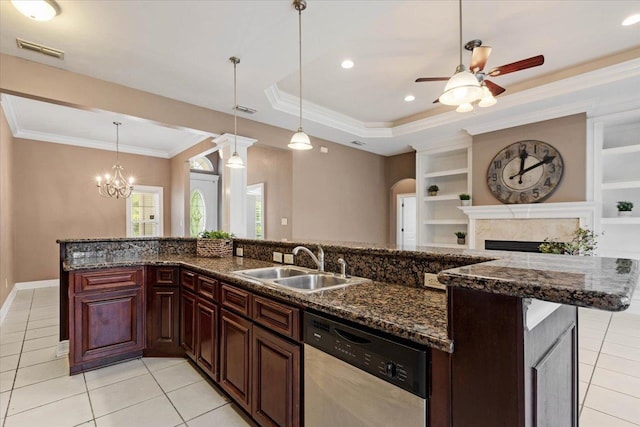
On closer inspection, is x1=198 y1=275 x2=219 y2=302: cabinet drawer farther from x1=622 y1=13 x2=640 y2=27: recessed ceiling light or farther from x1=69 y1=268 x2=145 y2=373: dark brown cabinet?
x1=622 y1=13 x2=640 y2=27: recessed ceiling light

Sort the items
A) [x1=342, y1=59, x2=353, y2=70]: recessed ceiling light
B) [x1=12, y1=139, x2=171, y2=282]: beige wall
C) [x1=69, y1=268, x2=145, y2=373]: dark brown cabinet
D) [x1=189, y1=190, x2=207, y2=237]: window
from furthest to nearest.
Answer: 1. [x1=189, y1=190, x2=207, y2=237]: window
2. [x1=12, y1=139, x2=171, y2=282]: beige wall
3. [x1=342, y1=59, x2=353, y2=70]: recessed ceiling light
4. [x1=69, y1=268, x2=145, y2=373]: dark brown cabinet

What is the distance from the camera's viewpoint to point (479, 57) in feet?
9.00

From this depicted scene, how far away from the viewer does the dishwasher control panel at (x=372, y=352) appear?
1003mm

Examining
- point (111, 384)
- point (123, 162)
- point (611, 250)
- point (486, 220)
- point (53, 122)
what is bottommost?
point (111, 384)

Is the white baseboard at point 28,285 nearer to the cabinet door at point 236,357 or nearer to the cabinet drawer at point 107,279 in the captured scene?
the cabinet drawer at point 107,279

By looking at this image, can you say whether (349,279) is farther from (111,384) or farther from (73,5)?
(73,5)

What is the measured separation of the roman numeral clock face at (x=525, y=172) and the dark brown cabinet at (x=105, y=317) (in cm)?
505

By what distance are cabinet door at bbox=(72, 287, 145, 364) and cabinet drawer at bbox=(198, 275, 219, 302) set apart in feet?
2.47

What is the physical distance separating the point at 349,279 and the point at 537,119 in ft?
14.1

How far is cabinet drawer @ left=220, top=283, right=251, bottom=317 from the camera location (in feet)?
6.04

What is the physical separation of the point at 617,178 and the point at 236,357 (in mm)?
5579

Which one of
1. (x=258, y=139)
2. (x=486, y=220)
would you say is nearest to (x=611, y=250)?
(x=486, y=220)

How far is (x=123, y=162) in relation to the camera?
6652mm

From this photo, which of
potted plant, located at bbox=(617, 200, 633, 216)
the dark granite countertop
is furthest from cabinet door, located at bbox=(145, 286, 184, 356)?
potted plant, located at bbox=(617, 200, 633, 216)
